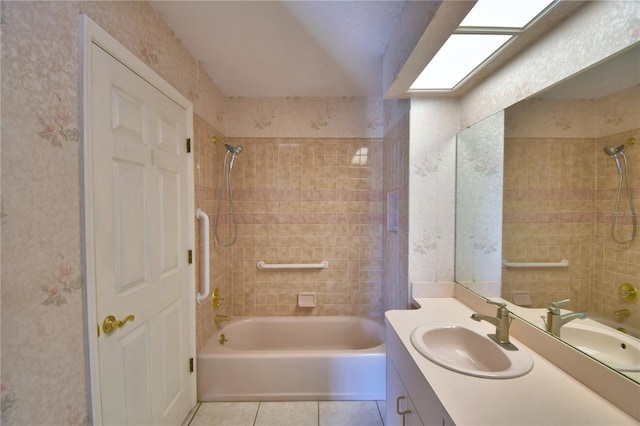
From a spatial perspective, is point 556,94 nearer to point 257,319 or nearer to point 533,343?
point 533,343

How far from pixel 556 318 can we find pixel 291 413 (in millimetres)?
1676

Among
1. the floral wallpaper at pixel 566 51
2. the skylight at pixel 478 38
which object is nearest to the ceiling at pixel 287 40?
the skylight at pixel 478 38

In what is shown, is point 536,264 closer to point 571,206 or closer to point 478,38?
point 571,206

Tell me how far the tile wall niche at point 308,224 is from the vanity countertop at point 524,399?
1.45m

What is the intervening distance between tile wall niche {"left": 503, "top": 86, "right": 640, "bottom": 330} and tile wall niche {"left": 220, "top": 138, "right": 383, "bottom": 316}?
1.27 m

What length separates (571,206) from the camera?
0.92 m

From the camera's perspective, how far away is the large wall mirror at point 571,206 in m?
0.72

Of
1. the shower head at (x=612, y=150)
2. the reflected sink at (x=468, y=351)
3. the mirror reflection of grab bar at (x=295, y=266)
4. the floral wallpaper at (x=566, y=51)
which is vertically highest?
the floral wallpaper at (x=566, y=51)

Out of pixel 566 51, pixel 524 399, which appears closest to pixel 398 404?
pixel 524 399

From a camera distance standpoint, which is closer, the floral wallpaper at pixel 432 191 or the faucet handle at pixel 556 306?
the faucet handle at pixel 556 306

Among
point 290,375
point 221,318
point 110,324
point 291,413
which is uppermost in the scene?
point 110,324

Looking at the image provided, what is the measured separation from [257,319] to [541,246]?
223cm

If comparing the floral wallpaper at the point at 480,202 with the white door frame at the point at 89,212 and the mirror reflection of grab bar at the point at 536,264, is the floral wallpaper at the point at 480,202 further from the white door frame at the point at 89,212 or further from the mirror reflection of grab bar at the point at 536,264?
the white door frame at the point at 89,212

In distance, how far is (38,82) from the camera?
0.72m
